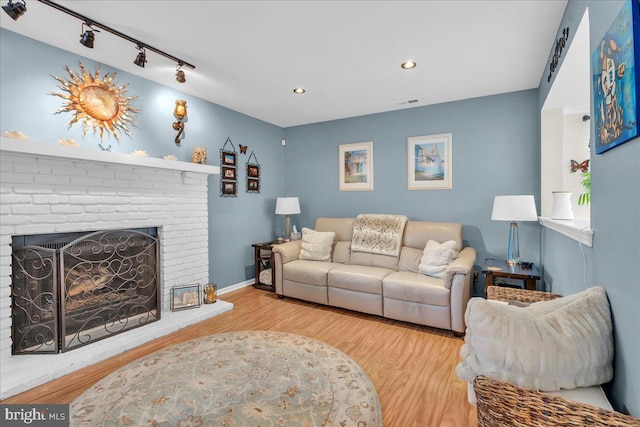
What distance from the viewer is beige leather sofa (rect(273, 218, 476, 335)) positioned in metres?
2.80

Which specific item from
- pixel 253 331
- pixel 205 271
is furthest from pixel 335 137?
pixel 253 331

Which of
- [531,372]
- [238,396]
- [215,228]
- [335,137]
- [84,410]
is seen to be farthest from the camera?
[335,137]

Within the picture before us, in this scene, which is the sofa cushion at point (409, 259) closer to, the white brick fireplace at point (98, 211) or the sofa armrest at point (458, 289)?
the sofa armrest at point (458, 289)

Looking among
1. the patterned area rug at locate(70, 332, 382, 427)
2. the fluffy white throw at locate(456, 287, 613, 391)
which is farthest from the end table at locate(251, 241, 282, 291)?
the fluffy white throw at locate(456, 287, 613, 391)

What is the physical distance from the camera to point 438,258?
312cm

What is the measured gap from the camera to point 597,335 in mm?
1131

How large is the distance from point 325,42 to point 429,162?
221 cm

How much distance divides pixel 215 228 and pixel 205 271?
61 centimetres

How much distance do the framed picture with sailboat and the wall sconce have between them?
9.53 feet

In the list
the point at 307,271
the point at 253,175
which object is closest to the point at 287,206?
the point at 253,175

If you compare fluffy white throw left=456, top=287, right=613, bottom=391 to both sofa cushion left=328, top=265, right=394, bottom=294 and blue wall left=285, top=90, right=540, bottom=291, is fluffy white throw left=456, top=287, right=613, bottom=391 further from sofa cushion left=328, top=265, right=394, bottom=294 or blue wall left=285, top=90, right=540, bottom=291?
blue wall left=285, top=90, right=540, bottom=291

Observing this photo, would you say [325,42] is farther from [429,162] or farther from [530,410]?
[530,410]

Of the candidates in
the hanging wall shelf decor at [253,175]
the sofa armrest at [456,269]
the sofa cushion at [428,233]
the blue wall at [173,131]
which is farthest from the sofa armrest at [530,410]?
the hanging wall shelf decor at [253,175]

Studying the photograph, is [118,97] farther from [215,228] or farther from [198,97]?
[215,228]
